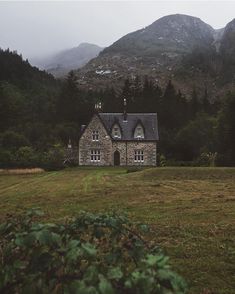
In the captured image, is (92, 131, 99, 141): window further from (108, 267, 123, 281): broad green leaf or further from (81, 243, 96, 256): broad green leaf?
(108, 267, 123, 281): broad green leaf

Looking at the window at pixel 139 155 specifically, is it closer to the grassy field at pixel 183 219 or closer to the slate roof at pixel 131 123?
the slate roof at pixel 131 123

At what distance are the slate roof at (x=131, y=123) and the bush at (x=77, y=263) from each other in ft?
219

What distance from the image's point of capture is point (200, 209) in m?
19.3

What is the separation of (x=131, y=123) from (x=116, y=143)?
4268 mm

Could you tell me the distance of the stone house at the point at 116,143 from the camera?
235 feet

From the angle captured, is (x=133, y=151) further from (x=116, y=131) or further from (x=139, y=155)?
(x=116, y=131)

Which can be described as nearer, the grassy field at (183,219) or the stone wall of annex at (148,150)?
the grassy field at (183,219)

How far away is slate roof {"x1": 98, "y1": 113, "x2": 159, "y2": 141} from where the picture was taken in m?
71.9

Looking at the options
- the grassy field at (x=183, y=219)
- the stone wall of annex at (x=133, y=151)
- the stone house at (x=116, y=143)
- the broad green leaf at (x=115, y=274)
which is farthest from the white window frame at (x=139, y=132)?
the broad green leaf at (x=115, y=274)

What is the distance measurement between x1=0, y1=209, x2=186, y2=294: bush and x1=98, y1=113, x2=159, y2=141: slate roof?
66.9m

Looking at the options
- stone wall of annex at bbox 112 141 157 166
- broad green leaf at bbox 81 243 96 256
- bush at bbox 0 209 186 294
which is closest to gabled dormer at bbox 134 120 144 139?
stone wall of annex at bbox 112 141 157 166

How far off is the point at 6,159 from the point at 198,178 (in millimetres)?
28766

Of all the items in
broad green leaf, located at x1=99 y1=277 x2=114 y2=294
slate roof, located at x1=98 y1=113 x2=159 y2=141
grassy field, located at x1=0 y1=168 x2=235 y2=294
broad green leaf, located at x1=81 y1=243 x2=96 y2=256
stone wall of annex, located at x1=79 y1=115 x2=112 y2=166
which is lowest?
grassy field, located at x1=0 y1=168 x2=235 y2=294

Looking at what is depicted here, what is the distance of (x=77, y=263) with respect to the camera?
13.6 ft
